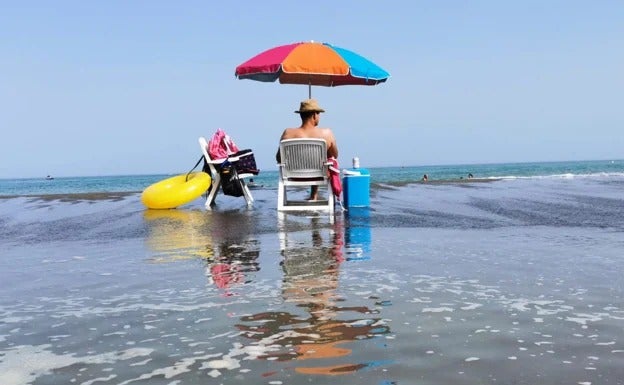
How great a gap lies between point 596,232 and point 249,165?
6.23 m

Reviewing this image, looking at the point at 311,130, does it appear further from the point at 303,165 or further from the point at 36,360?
the point at 36,360

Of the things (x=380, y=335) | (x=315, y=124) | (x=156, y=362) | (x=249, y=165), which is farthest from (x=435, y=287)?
(x=249, y=165)

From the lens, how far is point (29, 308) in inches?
133

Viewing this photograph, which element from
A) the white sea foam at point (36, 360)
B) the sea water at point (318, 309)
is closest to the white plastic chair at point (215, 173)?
the sea water at point (318, 309)

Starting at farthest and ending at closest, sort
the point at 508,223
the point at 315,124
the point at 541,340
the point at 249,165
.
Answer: the point at 249,165 < the point at 315,124 < the point at 508,223 < the point at 541,340

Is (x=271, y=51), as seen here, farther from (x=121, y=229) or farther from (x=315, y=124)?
(x=121, y=229)

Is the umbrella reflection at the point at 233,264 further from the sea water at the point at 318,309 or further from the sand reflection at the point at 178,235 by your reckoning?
the sand reflection at the point at 178,235

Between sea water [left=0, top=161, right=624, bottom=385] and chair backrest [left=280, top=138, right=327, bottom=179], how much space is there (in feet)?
9.21

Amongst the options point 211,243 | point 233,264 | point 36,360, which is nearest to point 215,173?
point 211,243

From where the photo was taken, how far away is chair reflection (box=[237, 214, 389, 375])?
2.36m

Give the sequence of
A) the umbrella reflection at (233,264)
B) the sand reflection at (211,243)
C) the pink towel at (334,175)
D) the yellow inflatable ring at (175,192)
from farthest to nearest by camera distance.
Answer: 1. the yellow inflatable ring at (175,192)
2. the pink towel at (334,175)
3. the sand reflection at (211,243)
4. the umbrella reflection at (233,264)

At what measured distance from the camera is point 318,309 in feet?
10.3

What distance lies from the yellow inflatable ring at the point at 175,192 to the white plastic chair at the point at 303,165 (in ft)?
7.79

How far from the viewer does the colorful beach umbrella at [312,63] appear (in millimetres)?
10055
